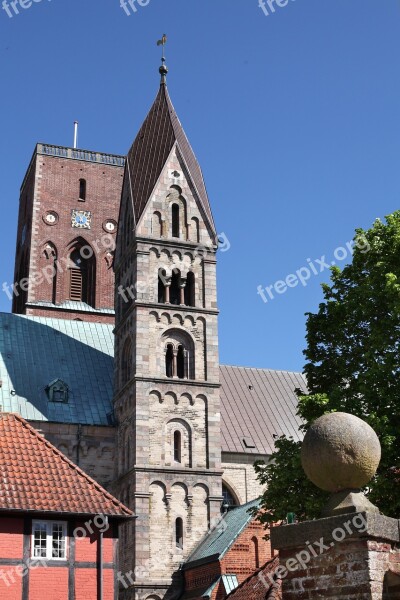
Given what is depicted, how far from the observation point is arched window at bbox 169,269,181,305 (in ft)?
132

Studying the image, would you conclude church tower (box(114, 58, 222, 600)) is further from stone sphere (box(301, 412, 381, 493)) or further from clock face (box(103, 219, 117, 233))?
stone sphere (box(301, 412, 381, 493))

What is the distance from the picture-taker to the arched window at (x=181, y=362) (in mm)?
39031

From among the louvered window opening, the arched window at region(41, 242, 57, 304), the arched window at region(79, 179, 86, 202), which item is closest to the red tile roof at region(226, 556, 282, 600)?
the louvered window opening

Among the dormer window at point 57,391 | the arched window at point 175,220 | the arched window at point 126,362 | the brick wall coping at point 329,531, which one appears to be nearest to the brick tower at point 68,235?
the dormer window at point 57,391

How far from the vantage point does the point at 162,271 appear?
40094 millimetres

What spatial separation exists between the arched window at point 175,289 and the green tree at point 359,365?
16.7 meters

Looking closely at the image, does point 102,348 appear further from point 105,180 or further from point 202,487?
point 105,180

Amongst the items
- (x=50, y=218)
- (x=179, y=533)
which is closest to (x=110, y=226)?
(x=50, y=218)

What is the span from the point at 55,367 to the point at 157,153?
11903 mm

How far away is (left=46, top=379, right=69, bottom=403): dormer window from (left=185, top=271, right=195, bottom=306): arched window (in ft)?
23.7

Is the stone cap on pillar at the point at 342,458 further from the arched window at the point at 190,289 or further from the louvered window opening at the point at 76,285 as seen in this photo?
the louvered window opening at the point at 76,285

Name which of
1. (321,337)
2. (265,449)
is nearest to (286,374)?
(265,449)

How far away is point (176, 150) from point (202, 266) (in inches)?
248

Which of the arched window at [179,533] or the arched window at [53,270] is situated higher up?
the arched window at [53,270]
